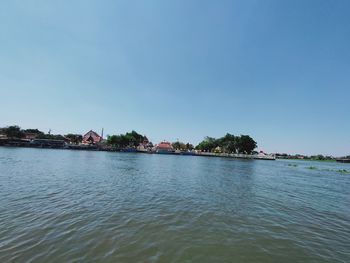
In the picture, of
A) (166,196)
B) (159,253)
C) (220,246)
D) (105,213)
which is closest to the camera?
(159,253)

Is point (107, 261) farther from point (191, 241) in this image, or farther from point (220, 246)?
point (220, 246)

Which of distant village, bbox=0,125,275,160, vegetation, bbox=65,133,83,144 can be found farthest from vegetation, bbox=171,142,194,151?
vegetation, bbox=65,133,83,144

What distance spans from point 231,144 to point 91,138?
100908 millimetres

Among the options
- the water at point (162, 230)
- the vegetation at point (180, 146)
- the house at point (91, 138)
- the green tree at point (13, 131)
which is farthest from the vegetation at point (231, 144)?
the water at point (162, 230)

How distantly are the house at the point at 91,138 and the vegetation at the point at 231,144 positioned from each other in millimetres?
78861

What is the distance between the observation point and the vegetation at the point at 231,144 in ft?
460

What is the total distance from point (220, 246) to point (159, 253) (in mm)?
2225

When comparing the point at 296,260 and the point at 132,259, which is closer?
the point at 132,259

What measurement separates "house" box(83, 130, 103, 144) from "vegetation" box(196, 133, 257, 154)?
3105 inches

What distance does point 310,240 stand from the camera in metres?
8.15

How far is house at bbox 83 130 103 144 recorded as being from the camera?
486ft

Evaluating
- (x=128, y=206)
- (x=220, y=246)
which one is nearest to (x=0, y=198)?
(x=128, y=206)

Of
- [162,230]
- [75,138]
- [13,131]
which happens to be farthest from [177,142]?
[162,230]

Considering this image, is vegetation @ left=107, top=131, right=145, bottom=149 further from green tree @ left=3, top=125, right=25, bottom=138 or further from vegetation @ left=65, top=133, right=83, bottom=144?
green tree @ left=3, top=125, right=25, bottom=138
